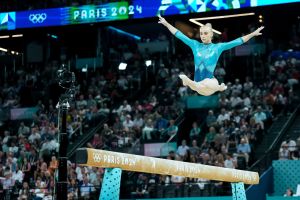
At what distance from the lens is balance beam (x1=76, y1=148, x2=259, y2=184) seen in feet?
26.2

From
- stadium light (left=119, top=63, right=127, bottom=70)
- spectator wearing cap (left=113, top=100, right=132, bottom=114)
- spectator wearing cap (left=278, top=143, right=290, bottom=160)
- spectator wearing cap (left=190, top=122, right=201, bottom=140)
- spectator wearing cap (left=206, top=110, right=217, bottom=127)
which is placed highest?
stadium light (left=119, top=63, right=127, bottom=70)

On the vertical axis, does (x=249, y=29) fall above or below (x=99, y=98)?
above

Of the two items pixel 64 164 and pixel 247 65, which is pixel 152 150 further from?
pixel 64 164

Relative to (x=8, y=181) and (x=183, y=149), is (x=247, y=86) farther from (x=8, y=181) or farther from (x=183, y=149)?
(x=8, y=181)

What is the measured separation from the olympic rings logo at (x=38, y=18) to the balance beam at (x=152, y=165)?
42.1 ft

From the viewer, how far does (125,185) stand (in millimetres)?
18125

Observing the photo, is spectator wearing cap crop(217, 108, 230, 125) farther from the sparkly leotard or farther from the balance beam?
the sparkly leotard

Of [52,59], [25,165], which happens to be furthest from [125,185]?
[52,59]

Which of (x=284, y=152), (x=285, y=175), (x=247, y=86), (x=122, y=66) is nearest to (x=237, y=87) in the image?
(x=247, y=86)

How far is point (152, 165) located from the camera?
9469mm

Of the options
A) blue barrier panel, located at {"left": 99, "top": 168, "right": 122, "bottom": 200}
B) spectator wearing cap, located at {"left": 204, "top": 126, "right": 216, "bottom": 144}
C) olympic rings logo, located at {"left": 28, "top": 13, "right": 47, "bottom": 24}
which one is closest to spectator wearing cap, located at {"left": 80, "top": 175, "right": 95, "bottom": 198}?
spectator wearing cap, located at {"left": 204, "top": 126, "right": 216, "bottom": 144}

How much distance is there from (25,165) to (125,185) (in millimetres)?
3589

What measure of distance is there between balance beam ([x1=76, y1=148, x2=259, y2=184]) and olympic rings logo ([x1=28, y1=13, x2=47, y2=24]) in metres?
12.8

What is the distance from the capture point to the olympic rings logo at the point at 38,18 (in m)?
23.3
